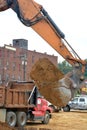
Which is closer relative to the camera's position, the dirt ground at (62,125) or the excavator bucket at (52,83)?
the excavator bucket at (52,83)

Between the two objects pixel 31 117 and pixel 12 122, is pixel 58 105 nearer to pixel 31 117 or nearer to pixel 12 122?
pixel 12 122

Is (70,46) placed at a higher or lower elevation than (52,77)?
higher

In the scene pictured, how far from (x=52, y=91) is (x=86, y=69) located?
50.5 inches

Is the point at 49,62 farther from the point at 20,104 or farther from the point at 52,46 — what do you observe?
the point at 20,104

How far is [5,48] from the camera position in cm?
7881

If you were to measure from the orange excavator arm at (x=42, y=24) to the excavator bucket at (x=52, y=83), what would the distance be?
0.61 m

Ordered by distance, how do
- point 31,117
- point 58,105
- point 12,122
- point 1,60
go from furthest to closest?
point 1,60 → point 31,117 → point 12,122 → point 58,105

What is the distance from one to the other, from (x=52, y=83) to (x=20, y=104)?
8850mm

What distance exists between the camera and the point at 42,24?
1250 centimetres

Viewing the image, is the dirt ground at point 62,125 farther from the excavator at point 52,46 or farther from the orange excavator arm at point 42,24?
the orange excavator arm at point 42,24

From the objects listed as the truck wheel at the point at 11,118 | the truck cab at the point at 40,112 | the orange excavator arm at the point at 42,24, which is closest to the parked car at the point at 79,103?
the truck cab at the point at 40,112

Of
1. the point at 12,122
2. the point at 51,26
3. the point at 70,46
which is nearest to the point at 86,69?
the point at 70,46

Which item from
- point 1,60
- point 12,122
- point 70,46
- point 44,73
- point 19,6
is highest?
point 1,60

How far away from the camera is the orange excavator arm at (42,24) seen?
12.1 metres
